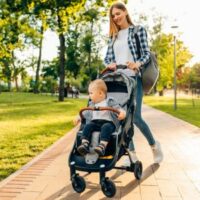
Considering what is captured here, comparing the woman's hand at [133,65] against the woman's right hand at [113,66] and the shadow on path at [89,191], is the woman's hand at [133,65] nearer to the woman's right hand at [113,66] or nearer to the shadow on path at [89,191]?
the woman's right hand at [113,66]

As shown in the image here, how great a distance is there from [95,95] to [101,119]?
291mm

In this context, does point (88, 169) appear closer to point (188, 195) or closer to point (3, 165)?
point (188, 195)

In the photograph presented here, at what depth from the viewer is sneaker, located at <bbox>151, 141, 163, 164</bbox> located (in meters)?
6.90

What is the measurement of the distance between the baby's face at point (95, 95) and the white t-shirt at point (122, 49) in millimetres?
849

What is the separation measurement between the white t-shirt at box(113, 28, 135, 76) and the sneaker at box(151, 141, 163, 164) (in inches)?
59.0

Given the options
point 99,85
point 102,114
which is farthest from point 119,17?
point 102,114

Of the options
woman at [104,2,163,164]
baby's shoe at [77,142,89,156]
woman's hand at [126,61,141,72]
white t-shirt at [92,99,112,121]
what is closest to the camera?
baby's shoe at [77,142,89,156]

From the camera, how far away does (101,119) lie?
17.4ft

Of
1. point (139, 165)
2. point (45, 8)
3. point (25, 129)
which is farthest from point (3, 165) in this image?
point (45, 8)

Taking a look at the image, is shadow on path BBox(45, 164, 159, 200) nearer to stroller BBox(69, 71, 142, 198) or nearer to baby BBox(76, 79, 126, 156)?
stroller BBox(69, 71, 142, 198)

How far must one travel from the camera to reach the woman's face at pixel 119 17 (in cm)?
600

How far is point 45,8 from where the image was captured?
16.5 m

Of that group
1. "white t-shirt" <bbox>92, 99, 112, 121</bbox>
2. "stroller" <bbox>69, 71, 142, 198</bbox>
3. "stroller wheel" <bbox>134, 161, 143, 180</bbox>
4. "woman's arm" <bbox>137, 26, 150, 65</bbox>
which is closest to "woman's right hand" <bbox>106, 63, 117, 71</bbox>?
"stroller" <bbox>69, 71, 142, 198</bbox>

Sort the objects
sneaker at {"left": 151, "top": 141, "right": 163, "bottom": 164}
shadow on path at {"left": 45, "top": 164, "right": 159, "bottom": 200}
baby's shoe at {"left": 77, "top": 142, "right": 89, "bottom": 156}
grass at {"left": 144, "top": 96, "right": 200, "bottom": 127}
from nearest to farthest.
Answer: baby's shoe at {"left": 77, "top": 142, "right": 89, "bottom": 156}
shadow on path at {"left": 45, "top": 164, "right": 159, "bottom": 200}
sneaker at {"left": 151, "top": 141, "right": 163, "bottom": 164}
grass at {"left": 144, "top": 96, "right": 200, "bottom": 127}
